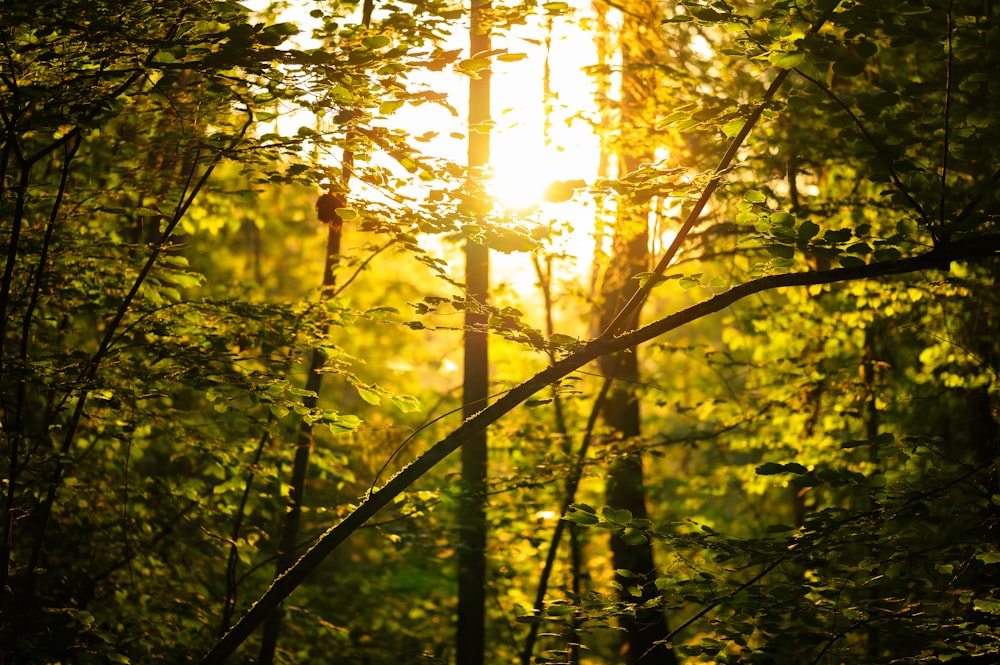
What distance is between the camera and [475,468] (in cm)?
650

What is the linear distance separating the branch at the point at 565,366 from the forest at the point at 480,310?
0.01m

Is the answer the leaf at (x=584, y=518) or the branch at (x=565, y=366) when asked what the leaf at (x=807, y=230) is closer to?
the branch at (x=565, y=366)

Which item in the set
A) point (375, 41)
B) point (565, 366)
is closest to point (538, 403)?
point (565, 366)

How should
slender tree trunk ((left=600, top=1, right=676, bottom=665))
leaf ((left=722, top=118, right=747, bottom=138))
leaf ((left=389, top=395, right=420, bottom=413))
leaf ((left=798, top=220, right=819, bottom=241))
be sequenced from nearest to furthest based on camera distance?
leaf ((left=798, top=220, right=819, bottom=241))
leaf ((left=722, top=118, right=747, bottom=138))
leaf ((left=389, top=395, right=420, bottom=413))
slender tree trunk ((left=600, top=1, right=676, bottom=665))

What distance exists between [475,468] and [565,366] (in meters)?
3.85

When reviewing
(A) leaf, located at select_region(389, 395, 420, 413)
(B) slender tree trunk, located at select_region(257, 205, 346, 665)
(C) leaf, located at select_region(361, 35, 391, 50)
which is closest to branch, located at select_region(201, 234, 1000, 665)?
(A) leaf, located at select_region(389, 395, 420, 413)

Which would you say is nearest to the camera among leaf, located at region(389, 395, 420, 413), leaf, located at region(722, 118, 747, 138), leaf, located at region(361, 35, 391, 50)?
leaf, located at region(722, 118, 747, 138)

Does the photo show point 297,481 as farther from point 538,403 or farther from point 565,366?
point 565,366

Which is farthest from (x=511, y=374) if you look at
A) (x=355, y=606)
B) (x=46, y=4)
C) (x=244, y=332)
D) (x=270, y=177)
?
(x=46, y=4)

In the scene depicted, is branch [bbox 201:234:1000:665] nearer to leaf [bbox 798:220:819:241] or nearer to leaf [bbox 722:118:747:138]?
leaf [bbox 798:220:819:241]

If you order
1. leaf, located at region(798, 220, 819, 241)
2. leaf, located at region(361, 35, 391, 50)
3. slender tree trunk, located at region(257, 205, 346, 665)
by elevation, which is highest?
leaf, located at region(361, 35, 391, 50)

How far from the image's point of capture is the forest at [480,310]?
2.88 m

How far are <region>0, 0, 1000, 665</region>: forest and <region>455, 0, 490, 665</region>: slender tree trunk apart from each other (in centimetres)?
2

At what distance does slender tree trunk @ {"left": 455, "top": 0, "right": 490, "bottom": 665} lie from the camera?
6094mm
